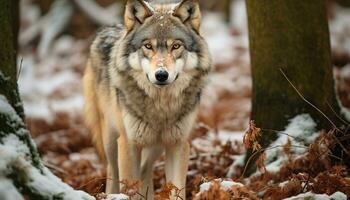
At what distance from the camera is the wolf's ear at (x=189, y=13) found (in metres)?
5.02

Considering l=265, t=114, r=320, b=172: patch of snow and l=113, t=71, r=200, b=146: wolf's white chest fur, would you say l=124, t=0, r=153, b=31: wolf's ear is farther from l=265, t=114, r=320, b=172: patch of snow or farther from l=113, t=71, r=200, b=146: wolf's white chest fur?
l=265, t=114, r=320, b=172: patch of snow

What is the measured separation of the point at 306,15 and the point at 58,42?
41.5 feet

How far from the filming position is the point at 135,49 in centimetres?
498

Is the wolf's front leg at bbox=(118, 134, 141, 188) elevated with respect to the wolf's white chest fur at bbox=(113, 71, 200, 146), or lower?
lower

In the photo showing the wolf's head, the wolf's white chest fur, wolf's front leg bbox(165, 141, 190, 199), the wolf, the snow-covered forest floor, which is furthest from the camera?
wolf's front leg bbox(165, 141, 190, 199)

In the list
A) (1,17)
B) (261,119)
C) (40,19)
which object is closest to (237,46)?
(40,19)

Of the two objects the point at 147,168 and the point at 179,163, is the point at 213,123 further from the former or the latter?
the point at 179,163

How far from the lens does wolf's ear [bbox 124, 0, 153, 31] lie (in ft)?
16.5

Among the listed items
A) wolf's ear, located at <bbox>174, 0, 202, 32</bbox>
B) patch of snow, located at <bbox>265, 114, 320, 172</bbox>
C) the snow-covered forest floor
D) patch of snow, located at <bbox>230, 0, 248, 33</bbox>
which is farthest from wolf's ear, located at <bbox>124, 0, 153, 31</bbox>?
patch of snow, located at <bbox>230, 0, 248, 33</bbox>

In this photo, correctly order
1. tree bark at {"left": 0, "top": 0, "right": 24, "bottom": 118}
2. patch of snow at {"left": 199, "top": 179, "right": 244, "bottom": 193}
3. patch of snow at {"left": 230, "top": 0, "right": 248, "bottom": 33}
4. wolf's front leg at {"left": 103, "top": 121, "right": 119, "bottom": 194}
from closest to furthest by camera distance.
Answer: tree bark at {"left": 0, "top": 0, "right": 24, "bottom": 118}
patch of snow at {"left": 199, "top": 179, "right": 244, "bottom": 193}
wolf's front leg at {"left": 103, "top": 121, "right": 119, "bottom": 194}
patch of snow at {"left": 230, "top": 0, "right": 248, "bottom": 33}

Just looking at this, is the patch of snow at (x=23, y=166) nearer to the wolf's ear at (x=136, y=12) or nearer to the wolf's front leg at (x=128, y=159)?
the wolf's front leg at (x=128, y=159)

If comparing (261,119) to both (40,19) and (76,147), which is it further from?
(40,19)

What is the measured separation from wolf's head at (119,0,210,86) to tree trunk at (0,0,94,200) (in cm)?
149

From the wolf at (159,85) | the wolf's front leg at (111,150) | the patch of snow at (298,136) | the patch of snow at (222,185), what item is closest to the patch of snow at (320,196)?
the patch of snow at (222,185)
